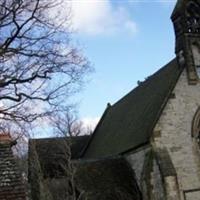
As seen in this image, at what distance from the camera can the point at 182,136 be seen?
26.3 m

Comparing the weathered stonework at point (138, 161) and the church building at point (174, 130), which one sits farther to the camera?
the weathered stonework at point (138, 161)

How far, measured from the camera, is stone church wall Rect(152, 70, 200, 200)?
2573 centimetres

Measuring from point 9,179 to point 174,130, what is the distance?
14.1 m

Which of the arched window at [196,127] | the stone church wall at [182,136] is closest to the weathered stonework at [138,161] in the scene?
the stone church wall at [182,136]

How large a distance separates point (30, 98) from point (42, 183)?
10.8m

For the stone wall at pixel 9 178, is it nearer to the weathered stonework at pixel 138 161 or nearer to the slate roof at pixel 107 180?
the slate roof at pixel 107 180

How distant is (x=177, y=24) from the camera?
28.3 m

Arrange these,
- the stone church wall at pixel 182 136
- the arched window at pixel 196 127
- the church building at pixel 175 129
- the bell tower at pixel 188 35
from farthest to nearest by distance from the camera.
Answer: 1. the bell tower at pixel 188 35
2. the arched window at pixel 196 127
3. the stone church wall at pixel 182 136
4. the church building at pixel 175 129

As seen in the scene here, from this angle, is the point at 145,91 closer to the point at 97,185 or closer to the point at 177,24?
the point at 177,24

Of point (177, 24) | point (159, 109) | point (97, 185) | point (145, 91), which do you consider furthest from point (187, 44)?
point (97, 185)

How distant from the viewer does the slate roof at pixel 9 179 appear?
13172 millimetres

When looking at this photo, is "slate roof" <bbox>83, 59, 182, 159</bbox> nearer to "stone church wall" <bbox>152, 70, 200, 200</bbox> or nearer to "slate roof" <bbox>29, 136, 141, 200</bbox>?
"stone church wall" <bbox>152, 70, 200, 200</bbox>

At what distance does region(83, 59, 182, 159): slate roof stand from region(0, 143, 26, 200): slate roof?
40.8 feet

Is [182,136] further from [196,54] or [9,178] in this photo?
[9,178]
